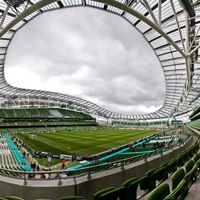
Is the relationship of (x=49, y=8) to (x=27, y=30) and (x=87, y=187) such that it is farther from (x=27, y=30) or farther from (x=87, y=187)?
(x=87, y=187)

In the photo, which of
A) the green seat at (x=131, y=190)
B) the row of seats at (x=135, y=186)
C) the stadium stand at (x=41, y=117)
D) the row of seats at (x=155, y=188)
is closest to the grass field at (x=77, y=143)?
the row of seats at (x=135, y=186)

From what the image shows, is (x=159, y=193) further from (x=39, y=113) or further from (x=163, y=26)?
(x=39, y=113)

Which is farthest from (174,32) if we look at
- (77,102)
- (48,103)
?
(48,103)

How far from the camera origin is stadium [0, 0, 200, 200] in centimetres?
638

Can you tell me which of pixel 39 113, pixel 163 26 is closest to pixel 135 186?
pixel 163 26

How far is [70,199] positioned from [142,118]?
4768 inches

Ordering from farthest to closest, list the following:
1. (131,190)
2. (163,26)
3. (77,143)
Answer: (77,143)
(163,26)
(131,190)

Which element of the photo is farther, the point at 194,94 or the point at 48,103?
the point at 48,103

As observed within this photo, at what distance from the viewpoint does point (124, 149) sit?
103 feet

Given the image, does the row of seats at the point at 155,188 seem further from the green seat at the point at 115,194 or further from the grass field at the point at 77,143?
the grass field at the point at 77,143

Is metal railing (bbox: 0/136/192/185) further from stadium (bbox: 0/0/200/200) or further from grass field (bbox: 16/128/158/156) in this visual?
grass field (bbox: 16/128/158/156)

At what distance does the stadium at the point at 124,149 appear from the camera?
251 inches

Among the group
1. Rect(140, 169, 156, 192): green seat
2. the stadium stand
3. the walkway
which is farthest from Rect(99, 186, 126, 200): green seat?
the stadium stand

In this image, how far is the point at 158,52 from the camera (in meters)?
39.3
